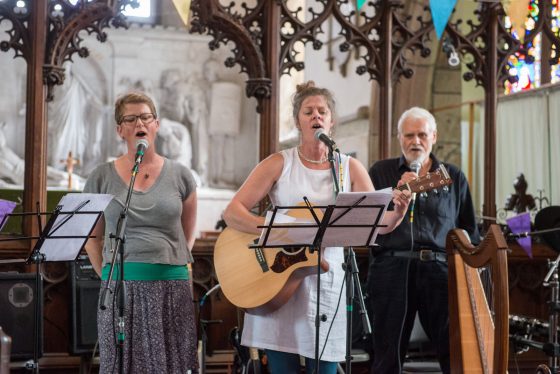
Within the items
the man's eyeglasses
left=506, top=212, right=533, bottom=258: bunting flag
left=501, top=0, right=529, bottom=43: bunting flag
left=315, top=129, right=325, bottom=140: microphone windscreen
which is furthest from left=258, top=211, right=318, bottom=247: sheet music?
left=501, top=0, right=529, bottom=43: bunting flag

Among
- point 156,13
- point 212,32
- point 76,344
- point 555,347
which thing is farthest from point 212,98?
point 555,347

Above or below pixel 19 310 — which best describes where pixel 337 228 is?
above

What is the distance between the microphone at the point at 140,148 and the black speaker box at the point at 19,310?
2.03 metres

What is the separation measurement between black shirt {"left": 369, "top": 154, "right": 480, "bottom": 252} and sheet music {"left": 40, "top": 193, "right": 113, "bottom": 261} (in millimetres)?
1638

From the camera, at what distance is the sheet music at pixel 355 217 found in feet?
12.3

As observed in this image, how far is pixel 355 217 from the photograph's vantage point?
383cm

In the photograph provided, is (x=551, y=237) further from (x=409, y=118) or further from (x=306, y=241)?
(x=306, y=241)

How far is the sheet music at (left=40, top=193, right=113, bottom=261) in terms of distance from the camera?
13.2 ft

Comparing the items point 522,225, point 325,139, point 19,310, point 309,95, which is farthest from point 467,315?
point 19,310

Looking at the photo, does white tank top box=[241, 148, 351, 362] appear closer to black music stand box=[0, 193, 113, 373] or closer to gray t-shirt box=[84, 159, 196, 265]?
gray t-shirt box=[84, 159, 196, 265]

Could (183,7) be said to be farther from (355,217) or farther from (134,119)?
(355,217)

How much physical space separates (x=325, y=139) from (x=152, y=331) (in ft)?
3.86

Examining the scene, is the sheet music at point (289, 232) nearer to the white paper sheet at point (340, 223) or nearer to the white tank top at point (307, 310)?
the white paper sheet at point (340, 223)

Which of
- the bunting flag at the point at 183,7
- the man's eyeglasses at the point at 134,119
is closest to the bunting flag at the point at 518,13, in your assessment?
the bunting flag at the point at 183,7
